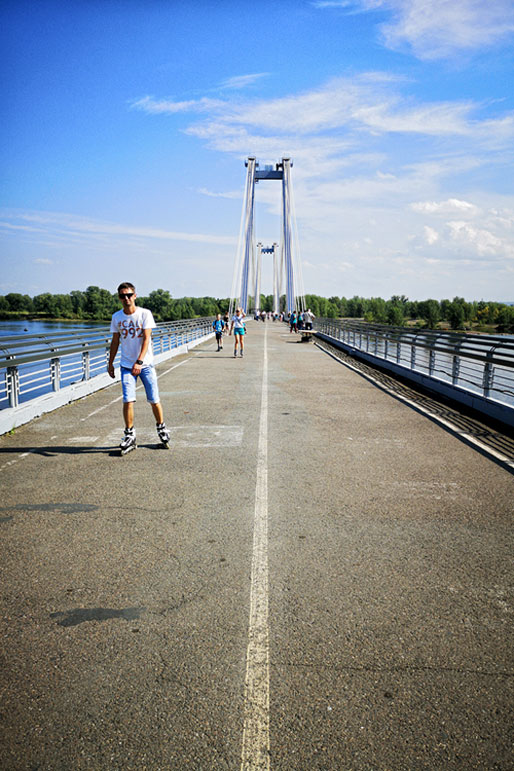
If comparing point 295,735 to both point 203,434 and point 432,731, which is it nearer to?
point 432,731

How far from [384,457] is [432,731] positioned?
5135 millimetres

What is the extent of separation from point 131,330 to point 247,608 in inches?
190

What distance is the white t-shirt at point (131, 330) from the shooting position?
7.56 meters

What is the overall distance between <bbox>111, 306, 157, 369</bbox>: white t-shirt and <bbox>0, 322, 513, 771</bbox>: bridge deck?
51.8 inches

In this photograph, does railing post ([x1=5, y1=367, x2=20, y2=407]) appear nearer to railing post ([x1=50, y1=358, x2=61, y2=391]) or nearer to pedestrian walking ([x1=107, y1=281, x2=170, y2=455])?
railing post ([x1=50, y1=358, x2=61, y2=391])

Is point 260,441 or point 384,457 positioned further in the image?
point 260,441

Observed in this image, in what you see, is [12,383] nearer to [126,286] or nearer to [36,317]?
[126,286]

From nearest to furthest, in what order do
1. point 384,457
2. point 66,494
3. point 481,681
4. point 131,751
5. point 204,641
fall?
point 131,751, point 481,681, point 204,641, point 66,494, point 384,457

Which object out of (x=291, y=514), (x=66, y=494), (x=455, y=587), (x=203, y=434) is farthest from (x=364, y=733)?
(x=203, y=434)

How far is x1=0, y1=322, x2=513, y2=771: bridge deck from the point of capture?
2.48 m

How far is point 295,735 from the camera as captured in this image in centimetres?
249

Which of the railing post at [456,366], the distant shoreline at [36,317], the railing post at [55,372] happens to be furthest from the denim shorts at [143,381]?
the distant shoreline at [36,317]

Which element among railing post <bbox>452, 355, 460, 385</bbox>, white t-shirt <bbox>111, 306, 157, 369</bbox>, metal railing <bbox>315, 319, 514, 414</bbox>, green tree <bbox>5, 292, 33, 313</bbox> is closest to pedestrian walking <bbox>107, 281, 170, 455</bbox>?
white t-shirt <bbox>111, 306, 157, 369</bbox>

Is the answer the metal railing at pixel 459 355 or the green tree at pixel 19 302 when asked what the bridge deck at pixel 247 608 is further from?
the green tree at pixel 19 302
